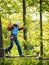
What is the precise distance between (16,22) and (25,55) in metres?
0.82

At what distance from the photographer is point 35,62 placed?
30.1ft

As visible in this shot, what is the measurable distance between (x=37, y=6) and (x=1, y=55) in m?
1.52

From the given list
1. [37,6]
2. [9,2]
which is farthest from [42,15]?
[9,2]

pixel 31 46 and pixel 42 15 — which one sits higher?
pixel 42 15

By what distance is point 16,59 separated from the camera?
9102 millimetres

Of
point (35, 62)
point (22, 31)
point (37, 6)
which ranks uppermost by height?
point (37, 6)

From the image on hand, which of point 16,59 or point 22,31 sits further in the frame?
point 22,31

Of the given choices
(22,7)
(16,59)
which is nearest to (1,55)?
(16,59)

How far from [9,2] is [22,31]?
801 mm

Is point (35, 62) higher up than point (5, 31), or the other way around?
point (5, 31)

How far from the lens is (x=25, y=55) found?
9289 millimetres

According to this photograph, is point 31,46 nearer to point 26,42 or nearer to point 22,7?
Result: point 26,42

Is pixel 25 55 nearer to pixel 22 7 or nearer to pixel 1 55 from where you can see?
pixel 1 55

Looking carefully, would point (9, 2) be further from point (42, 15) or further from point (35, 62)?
point (35, 62)
